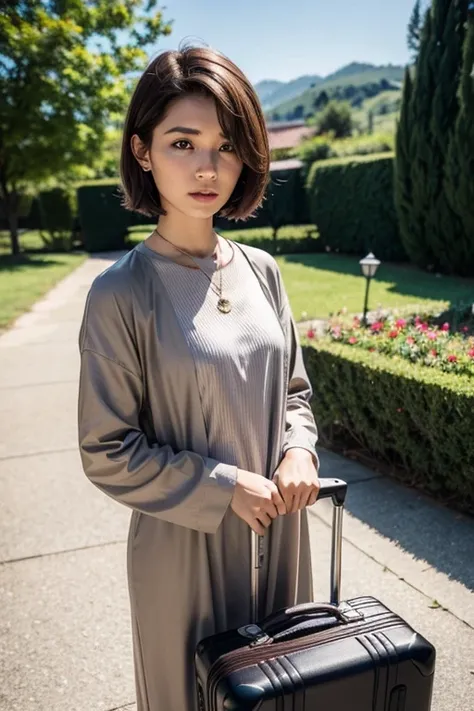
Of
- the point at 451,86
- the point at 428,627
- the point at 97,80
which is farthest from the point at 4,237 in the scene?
the point at 428,627

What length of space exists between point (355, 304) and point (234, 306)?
8.37 metres

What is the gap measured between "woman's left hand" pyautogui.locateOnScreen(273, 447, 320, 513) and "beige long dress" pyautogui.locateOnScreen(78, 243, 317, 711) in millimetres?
57

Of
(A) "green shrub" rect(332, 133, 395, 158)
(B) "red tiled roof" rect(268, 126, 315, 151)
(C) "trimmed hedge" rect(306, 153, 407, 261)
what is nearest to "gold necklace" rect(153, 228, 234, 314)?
(C) "trimmed hedge" rect(306, 153, 407, 261)

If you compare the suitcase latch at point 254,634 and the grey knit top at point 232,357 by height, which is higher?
the grey knit top at point 232,357

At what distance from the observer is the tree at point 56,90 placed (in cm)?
1675

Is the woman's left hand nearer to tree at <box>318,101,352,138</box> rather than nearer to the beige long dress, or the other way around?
the beige long dress

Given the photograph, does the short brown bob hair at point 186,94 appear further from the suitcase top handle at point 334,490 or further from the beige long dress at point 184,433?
the suitcase top handle at point 334,490

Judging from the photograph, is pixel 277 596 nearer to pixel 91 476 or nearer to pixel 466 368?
pixel 91 476

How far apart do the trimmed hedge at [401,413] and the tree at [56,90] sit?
15.2 metres

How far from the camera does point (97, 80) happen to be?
17.9 meters

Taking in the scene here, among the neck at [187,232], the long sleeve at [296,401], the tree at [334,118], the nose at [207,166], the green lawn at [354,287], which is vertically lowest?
the green lawn at [354,287]

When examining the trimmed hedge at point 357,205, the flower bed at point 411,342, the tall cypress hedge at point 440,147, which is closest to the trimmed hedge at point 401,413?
the flower bed at point 411,342

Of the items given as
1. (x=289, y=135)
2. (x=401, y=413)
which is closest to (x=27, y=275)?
(x=401, y=413)

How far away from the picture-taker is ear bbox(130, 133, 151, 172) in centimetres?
138
